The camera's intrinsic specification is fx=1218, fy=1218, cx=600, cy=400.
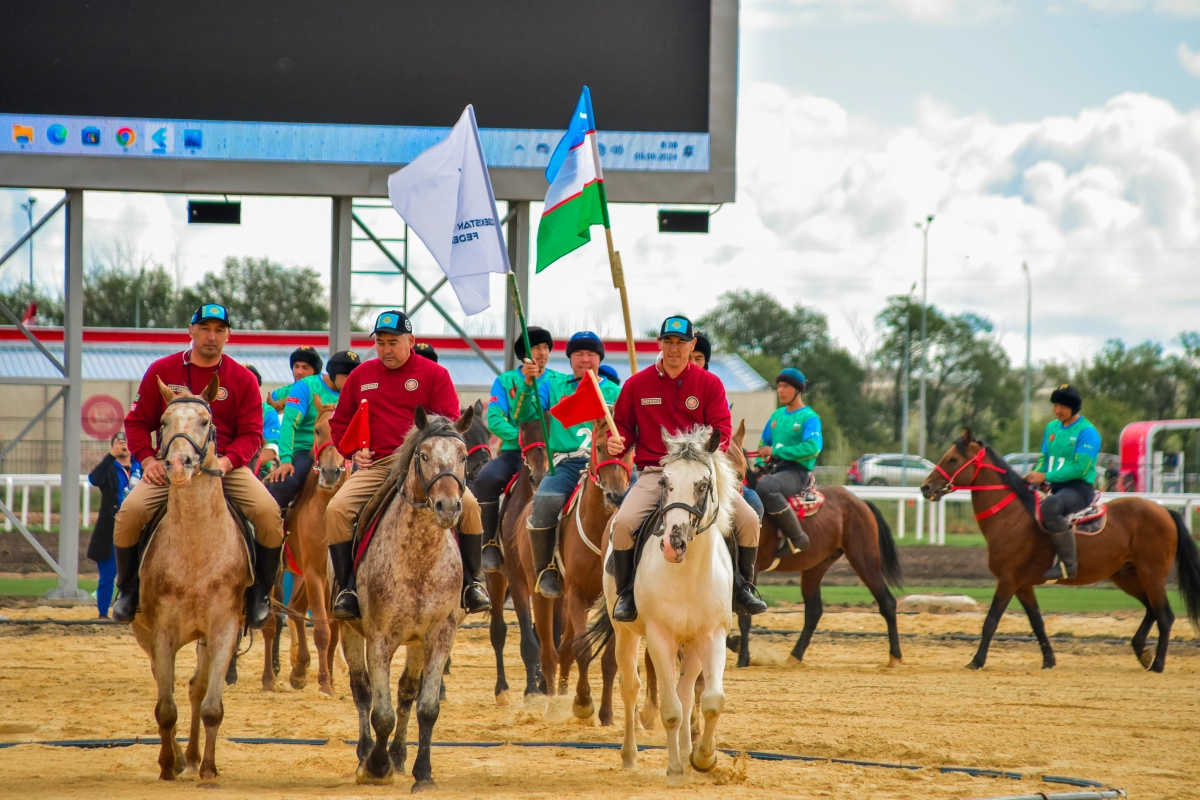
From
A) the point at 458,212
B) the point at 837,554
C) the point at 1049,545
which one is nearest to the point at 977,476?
the point at 1049,545

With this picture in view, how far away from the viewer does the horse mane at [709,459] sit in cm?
692

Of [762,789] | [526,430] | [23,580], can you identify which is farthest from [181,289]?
[762,789]

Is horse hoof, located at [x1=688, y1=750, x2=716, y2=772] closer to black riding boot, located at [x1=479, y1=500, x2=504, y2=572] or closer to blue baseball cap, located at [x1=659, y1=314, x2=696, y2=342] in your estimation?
blue baseball cap, located at [x1=659, y1=314, x2=696, y2=342]

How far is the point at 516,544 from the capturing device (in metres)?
10.0

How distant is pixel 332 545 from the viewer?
7.53m

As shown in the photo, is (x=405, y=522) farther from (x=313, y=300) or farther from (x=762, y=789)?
(x=313, y=300)

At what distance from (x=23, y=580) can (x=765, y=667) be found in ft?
41.9

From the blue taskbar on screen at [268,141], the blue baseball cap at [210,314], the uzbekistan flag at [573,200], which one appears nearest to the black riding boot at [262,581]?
the blue baseball cap at [210,314]

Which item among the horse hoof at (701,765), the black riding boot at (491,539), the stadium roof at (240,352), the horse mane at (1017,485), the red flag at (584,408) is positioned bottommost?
the horse hoof at (701,765)

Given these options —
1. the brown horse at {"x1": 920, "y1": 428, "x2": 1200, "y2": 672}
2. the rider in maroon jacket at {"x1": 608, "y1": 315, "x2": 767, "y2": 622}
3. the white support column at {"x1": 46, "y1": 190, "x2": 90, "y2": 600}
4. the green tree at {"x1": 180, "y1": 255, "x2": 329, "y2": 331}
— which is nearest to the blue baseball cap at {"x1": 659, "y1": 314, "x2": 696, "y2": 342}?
the rider in maroon jacket at {"x1": 608, "y1": 315, "x2": 767, "y2": 622}

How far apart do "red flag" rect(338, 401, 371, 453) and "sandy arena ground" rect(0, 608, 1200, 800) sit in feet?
6.44

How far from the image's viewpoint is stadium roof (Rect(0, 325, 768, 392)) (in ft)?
117

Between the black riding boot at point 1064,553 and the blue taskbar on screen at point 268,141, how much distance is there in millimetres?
6172

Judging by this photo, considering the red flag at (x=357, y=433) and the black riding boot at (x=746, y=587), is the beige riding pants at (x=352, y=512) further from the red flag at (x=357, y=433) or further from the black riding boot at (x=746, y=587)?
the black riding boot at (x=746, y=587)
